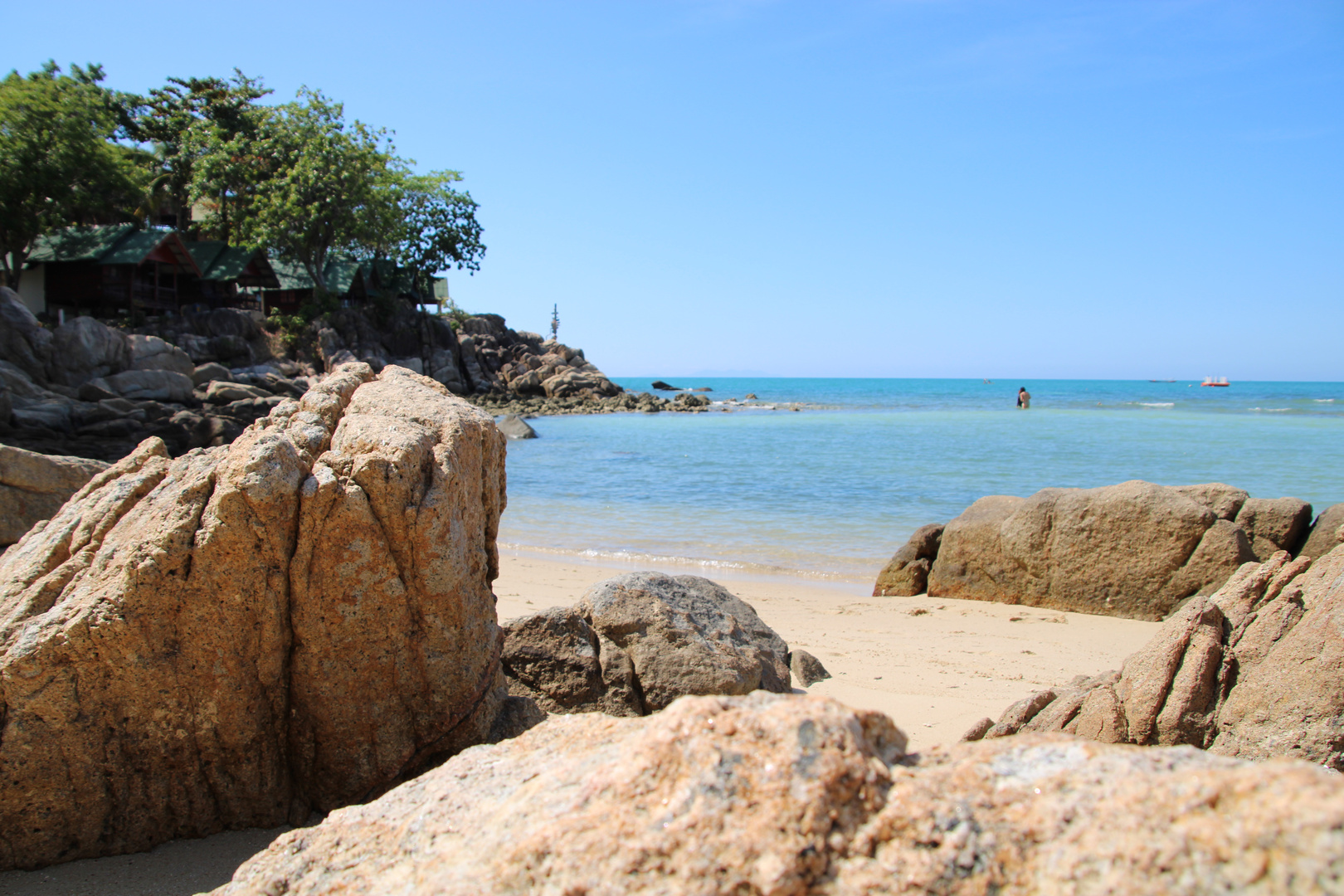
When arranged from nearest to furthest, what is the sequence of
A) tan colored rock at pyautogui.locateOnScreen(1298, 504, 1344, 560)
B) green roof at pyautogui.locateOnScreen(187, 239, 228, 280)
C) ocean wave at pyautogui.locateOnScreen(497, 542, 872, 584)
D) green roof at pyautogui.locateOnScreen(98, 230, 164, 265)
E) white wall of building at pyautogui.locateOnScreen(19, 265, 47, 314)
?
tan colored rock at pyautogui.locateOnScreen(1298, 504, 1344, 560) → ocean wave at pyautogui.locateOnScreen(497, 542, 872, 584) → green roof at pyautogui.locateOnScreen(98, 230, 164, 265) → white wall of building at pyautogui.locateOnScreen(19, 265, 47, 314) → green roof at pyautogui.locateOnScreen(187, 239, 228, 280)

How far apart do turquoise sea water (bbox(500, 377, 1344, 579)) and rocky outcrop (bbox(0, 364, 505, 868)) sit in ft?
26.6

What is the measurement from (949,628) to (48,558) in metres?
7.14

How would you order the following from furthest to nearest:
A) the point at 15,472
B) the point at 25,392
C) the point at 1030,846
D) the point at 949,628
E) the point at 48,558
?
the point at 25,392 → the point at 949,628 → the point at 15,472 → the point at 48,558 → the point at 1030,846

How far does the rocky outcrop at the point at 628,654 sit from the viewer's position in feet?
15.0

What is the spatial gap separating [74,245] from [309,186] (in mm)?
10441

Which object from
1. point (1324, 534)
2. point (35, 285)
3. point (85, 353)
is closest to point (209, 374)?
point (85, 353)

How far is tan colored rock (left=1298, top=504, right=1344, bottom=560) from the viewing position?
7.79 meters

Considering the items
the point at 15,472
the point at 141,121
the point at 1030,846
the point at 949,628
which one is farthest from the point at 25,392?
the point at 141,121

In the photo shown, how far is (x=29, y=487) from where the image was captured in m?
6.46

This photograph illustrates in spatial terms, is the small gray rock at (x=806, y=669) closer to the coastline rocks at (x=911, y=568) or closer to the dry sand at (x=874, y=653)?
the dry sand at (x=874, y=653)

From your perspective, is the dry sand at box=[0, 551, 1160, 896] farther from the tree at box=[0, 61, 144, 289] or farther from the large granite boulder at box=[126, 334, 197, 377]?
the tree at box=[0, 61, 144, 289]

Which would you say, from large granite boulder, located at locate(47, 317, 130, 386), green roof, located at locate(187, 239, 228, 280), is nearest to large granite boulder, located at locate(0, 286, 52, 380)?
large granite boulder, located at locate(47, 317, 130, 386)

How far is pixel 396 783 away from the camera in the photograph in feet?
11.2

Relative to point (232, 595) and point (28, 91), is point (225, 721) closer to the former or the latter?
point (232, 595)
